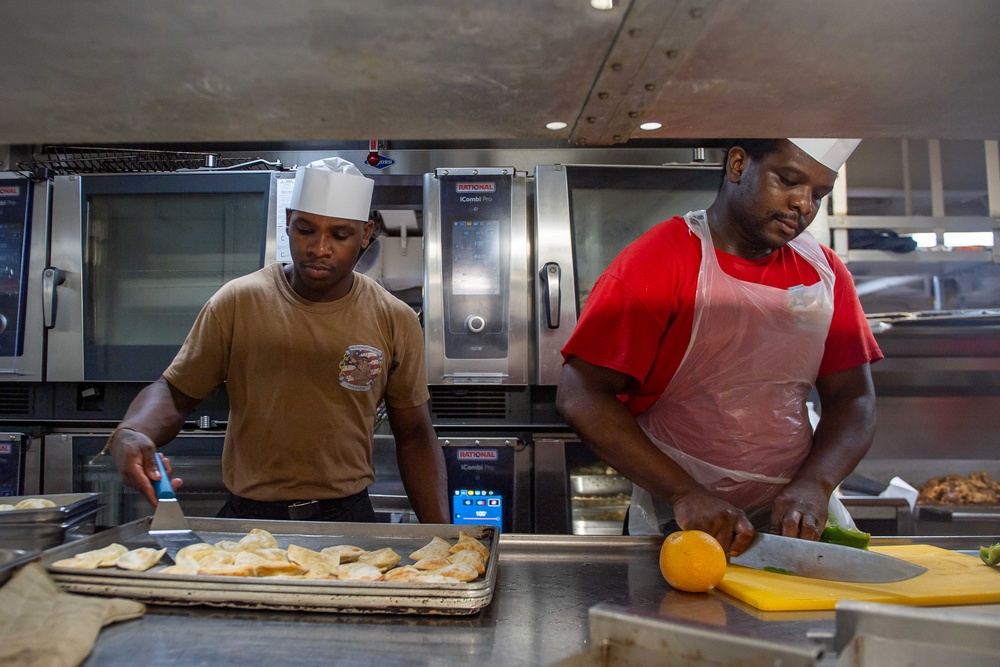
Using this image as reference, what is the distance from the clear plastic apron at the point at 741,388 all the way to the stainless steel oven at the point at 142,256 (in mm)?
1756

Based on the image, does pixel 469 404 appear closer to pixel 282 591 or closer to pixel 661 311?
pixel 661 311

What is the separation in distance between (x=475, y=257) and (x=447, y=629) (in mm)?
1900

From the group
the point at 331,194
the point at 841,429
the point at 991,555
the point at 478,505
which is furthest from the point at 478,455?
the point at 991,555

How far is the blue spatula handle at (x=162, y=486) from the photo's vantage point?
1.43 metres

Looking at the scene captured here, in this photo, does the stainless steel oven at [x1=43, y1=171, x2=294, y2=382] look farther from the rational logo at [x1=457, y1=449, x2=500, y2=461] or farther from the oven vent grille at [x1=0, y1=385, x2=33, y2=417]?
the rational logo at [x1=457, y1=449, x2=500, y2=461]

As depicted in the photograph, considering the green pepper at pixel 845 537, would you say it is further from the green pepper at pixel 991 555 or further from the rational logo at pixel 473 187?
the rational logo at pixel 473 187

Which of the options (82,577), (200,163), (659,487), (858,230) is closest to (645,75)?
(659,487)

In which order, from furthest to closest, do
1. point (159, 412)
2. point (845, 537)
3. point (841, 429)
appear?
point (159, 412) < point (841, 429) < point (845, 537)

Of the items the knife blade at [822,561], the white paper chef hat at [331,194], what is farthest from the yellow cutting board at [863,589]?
the white paper chef hat at [331,194]

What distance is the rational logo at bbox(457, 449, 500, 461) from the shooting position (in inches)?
104

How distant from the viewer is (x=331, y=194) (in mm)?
1960

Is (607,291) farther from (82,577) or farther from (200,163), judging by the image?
(200,163)

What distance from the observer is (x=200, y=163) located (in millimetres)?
2873

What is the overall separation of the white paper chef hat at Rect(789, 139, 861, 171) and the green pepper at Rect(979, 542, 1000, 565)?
84 cm
